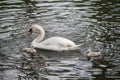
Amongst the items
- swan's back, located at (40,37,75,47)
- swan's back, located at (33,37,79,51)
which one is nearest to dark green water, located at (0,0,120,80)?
swan's back, located at (33,37,79,51)

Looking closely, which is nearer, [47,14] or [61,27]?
[61,27]

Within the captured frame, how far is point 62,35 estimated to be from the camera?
14.4m

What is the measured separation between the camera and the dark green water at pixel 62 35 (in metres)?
11.0

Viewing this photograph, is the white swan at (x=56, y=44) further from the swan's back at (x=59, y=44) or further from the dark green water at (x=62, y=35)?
the dark green water at (x=62, y=35)

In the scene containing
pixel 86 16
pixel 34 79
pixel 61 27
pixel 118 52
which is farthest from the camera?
pixel 86 16

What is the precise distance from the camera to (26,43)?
14.0 m

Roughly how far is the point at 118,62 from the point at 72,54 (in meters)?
1.85

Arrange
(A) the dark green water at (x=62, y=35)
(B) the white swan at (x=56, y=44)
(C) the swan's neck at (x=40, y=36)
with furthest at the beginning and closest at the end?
1. (C) the swan's neck at (x=40, y=36)
2. (B) the white swan at (x=56, y=44)
3. (A) the dark green water at (x=62, y=35)

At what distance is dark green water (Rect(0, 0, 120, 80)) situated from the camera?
1102 centimetres

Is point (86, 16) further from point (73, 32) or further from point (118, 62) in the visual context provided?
point (118, 62)

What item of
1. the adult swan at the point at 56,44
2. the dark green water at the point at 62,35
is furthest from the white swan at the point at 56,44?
the dark green water at the point at 62,35

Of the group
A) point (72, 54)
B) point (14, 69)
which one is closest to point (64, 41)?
point (72, 54)

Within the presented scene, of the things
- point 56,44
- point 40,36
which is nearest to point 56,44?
point 56,44

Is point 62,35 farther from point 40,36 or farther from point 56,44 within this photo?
point 56,44
